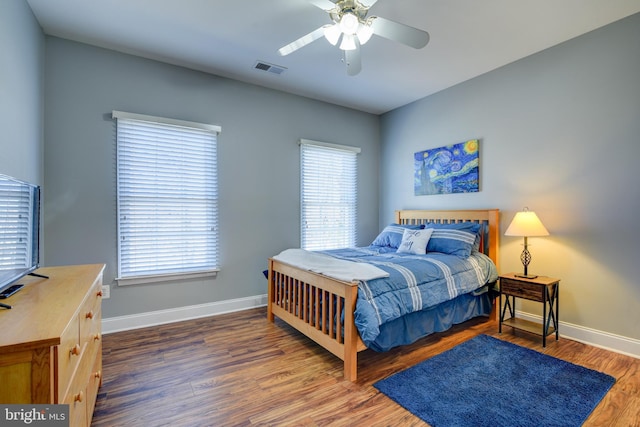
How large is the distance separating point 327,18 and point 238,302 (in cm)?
309

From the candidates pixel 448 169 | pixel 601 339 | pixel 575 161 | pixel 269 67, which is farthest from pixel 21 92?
pixel 601 339

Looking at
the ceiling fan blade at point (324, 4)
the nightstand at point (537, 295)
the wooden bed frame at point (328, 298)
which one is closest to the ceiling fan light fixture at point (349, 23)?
the ceiling fan blade at point (324, 4)

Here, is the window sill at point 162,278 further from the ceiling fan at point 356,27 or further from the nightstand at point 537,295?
the nightstand at point 537,295

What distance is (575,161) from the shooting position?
9.22ft

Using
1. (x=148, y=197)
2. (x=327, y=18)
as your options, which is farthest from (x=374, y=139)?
(x=148, y=197)

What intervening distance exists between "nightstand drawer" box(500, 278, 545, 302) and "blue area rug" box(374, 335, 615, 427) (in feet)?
1.57

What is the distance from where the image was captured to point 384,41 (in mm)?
2811

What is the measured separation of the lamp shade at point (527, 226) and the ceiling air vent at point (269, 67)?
2.88 m

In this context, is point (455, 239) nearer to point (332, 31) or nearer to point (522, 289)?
point (522, 289)

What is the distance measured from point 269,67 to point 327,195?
72.1 inches

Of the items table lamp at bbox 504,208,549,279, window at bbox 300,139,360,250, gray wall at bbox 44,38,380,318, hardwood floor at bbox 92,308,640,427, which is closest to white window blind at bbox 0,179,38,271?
hardwood floor at bbox 92,308,640,427

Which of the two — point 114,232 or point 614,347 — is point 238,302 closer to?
point 114,232

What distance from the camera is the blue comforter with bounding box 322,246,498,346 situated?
2104mm

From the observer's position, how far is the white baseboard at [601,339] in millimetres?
2488
